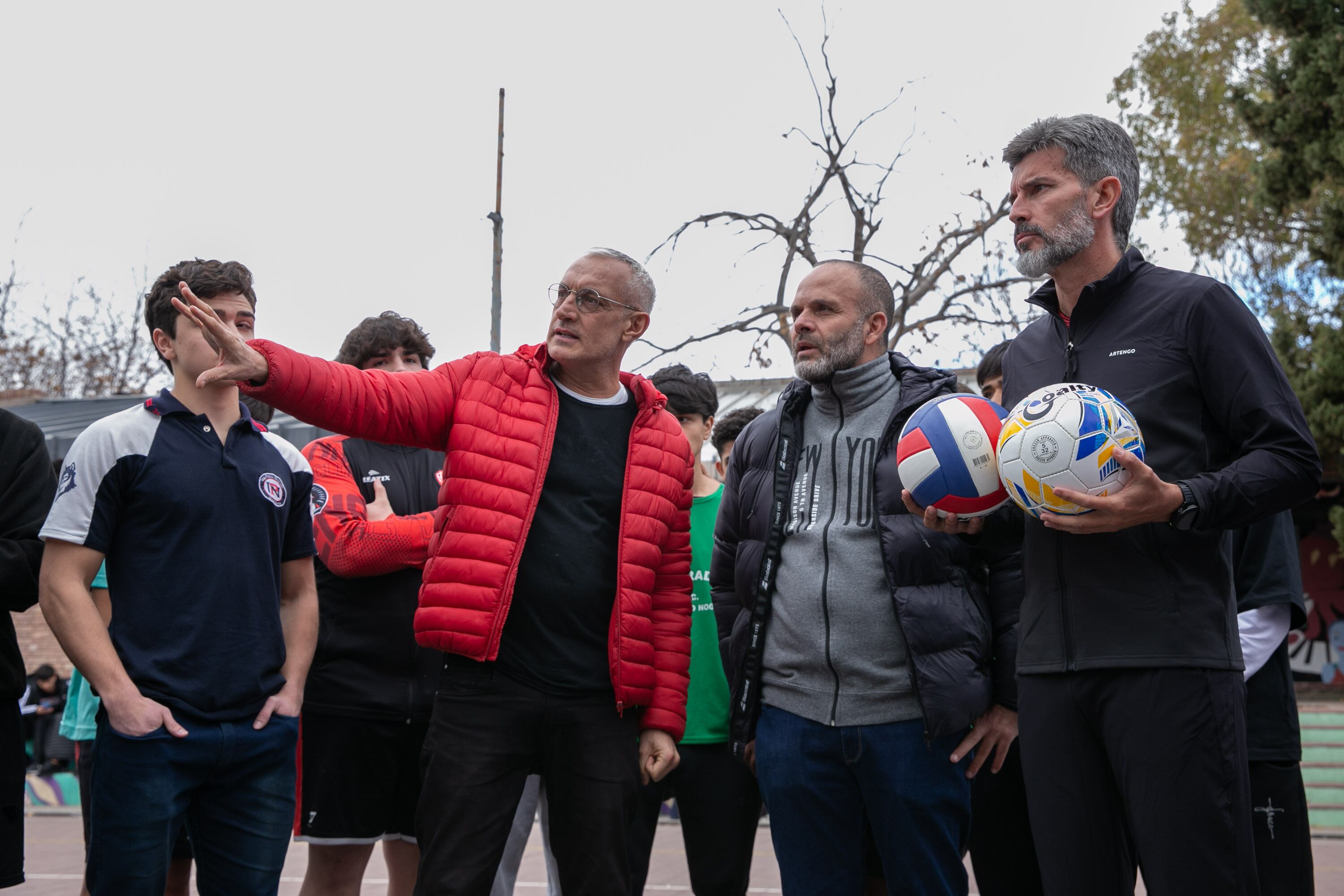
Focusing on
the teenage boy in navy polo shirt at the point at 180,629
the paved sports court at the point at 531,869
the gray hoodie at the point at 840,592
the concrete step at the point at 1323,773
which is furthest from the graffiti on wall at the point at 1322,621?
the teenage boy in navy polo shirt at the point at 180,629

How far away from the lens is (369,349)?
470 cm

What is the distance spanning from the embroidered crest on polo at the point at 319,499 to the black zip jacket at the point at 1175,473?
2.57m

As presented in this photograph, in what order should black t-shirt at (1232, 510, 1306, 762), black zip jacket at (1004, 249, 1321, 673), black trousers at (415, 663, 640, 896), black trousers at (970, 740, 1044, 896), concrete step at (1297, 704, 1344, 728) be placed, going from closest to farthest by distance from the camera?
black zip jacket at (1004, 249, 1321, 673), black trousers at (415, 663, 640, 896), black t-shirt at (1232, 510, 1306, 762), black trousers at (970, 740, 1044, 896), concrete step at (1297, 704, 1344, 728)

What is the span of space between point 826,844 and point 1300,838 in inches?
60.0

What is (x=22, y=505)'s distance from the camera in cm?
358

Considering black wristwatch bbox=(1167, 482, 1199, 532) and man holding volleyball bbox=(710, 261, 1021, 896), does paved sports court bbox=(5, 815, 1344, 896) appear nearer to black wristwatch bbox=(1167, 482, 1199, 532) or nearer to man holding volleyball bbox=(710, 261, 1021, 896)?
man holding volleyball bbox=(710, 261, 1021, 896)

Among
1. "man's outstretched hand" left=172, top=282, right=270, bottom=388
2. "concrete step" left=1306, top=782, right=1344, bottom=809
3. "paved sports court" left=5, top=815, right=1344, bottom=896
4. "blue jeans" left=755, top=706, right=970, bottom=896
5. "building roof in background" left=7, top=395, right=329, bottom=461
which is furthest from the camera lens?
"building roof in background" left=7, top=395, right=329, bottom=461

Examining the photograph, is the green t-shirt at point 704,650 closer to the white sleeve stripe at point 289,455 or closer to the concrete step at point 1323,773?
the white sleeve stripe at point 289,455

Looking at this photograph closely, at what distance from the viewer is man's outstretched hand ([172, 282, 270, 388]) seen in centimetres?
292

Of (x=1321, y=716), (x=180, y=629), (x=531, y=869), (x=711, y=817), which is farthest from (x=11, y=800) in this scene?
(x=1321, y=716)

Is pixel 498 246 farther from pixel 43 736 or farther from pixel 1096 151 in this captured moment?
pixel 1096 151

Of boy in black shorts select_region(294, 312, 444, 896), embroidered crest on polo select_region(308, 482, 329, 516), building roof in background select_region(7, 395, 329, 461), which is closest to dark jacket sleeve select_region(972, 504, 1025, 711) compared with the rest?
boy in black shorts select_region(294, 312, 444, 896)

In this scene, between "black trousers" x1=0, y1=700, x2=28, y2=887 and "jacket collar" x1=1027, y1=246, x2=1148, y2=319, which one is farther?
"black trousers" x1=0, y1=700, x2=28, y2=887

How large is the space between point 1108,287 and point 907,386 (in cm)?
94
